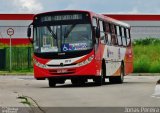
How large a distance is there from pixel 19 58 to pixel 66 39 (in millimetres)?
25900

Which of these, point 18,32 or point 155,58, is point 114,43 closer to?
point 155,58

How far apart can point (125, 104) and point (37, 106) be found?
1.97 m

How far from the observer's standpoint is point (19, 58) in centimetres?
5159

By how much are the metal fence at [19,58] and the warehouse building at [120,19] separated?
2508cm

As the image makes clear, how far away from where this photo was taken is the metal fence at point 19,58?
50.7 meters

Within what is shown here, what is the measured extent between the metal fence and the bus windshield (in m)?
24.2

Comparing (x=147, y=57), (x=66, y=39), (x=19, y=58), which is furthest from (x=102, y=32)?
(x=147, y=57)

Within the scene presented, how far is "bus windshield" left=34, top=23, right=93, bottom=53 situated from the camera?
25.9 m

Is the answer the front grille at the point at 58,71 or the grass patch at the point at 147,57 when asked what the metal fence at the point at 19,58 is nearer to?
the grass patch at the point at 147,57

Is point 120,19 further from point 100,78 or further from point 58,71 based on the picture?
point 58,71

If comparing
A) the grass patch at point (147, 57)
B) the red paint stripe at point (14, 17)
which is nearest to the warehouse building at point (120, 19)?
the red paint stripe at point (14, 17)

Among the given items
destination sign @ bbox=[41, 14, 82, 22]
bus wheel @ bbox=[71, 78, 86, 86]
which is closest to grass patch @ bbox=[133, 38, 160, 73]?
bus wheel @ bbox=[71, 78, 86, 86]

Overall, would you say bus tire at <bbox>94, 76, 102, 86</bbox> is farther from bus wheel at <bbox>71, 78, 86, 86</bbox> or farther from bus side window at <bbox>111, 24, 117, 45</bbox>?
bus side window at <bbox>111, 24, 117, 45</bbox>

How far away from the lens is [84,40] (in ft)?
85.4
